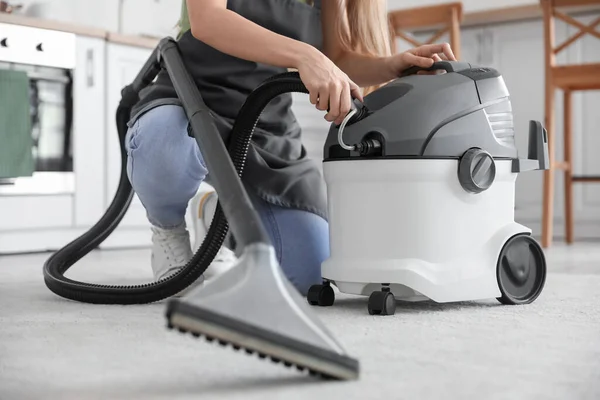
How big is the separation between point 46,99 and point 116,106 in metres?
0.26

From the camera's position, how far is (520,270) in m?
1.13

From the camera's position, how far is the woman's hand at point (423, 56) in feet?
3.81

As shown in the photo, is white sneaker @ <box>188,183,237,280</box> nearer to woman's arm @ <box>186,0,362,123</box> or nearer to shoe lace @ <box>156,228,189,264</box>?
shoe lace @ <box>156,228,189,264</box>

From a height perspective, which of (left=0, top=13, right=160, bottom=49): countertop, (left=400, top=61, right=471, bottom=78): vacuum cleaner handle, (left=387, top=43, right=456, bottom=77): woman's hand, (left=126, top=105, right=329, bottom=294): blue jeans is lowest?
(left=126, top=105, right=329, bottom=294): blue jeans

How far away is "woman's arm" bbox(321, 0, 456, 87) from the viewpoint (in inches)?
46.5

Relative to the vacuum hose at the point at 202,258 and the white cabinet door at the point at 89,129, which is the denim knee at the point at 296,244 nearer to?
the vacuum hose at the point at 202,258

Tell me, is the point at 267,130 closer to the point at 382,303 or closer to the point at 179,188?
the point at 179,188

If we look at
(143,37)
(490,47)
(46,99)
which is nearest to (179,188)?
(46,99)

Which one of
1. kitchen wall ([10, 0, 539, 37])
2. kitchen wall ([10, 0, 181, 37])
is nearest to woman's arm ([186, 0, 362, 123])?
kitchen wall ([10, 0, 539, 37])

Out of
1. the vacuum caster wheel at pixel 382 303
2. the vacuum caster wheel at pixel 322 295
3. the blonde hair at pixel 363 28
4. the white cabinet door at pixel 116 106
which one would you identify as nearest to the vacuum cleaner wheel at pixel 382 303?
the vacuum caster wheel at pixel 382 303

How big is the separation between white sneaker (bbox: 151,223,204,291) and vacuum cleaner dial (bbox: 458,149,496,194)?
501 millimetres

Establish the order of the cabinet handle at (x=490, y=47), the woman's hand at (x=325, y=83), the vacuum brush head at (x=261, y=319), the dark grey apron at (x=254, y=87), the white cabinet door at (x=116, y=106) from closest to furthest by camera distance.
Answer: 1. the vacuum brush head at (x=261, y=319)
2. the woman's hand at (x=325, y=83)
3. the dark grey apron at (x=254, y=87)
4. the white cabinet door at (x=116, y=106)
5. the cabinet handle at (x=490, y=47)

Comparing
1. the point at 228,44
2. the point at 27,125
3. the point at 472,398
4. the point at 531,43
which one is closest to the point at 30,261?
the point at 27,125

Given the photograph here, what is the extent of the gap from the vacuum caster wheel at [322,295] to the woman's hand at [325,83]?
0.97 feet
